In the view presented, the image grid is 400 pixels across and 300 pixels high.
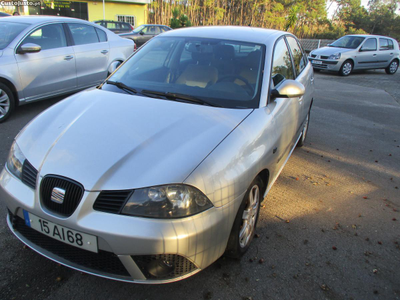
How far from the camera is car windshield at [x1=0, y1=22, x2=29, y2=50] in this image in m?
5.21

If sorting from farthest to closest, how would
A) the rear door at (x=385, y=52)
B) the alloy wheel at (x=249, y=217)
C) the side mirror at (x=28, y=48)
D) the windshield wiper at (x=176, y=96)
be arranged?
the rear door at (x=385, y=52)
the side mirror at (x=28, y=48)
the windshield wiper at (x=176, y=96)
the alloy wheel at (x=249, y=217)

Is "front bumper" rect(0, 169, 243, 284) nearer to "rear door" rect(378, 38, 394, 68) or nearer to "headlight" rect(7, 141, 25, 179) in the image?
"headlight" rect(7, 141, 25, 179)

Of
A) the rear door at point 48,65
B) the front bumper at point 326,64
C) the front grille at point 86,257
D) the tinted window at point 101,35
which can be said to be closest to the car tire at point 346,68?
the front bumper at point 326,64

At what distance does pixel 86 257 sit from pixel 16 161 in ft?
2.82

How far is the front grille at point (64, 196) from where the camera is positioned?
188cm

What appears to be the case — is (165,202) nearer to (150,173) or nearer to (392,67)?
(150,173)

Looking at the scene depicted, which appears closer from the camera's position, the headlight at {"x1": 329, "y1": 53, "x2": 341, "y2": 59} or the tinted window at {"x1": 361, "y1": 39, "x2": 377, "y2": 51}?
the headlight at {"x1": 329, "y1": 53, "x2": 341, "y2": 59}

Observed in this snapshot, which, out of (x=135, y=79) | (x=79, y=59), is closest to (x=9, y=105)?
(x=79, y=59)

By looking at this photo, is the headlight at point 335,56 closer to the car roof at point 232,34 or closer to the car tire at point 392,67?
the car tire at point 392,67

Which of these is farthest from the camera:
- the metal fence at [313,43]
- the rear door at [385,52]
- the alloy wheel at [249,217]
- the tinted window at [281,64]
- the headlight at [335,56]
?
the metal fence at [313,43]

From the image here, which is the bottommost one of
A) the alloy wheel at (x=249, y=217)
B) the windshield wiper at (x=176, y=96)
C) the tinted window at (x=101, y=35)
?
the alloy wheel at (x=249, y=217)

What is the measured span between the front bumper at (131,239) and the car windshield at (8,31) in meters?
4.03

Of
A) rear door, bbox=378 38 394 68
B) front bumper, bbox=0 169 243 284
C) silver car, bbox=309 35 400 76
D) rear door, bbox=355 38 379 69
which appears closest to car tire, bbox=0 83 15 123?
front bumper, bbox=0 169 243 284

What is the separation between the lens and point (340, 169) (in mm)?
4527
